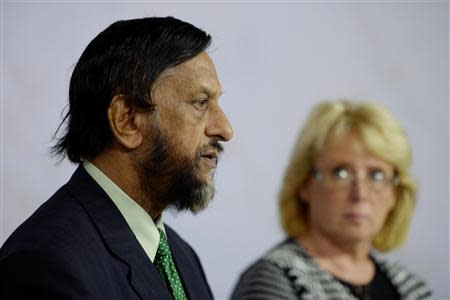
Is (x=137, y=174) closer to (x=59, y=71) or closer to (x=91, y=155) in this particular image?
(x=91, y=155)

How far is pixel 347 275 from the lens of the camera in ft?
4.98

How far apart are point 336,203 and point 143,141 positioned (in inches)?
17.0

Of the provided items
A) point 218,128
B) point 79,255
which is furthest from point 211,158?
point 79,255

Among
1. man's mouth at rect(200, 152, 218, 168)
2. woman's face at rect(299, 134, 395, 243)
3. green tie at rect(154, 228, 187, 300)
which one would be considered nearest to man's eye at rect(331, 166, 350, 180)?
woman's face at rect(299, 134, 395, 243)

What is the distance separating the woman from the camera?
1463mm

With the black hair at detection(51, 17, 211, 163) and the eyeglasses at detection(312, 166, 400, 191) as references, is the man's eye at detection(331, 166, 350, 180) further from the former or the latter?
the black hair at detection(51, 17, 211, 163)

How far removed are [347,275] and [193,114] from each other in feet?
1.55

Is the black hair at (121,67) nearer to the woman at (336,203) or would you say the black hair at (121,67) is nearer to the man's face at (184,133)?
the man's face at (184,133)

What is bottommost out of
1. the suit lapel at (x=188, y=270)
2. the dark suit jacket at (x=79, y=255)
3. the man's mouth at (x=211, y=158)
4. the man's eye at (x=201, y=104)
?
the suit lapel at (x=188, y=270)

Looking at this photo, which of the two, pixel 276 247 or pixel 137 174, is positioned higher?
pixel 137 174

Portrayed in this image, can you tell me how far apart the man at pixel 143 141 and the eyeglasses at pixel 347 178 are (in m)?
0.24

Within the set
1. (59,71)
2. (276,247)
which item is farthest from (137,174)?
(59,71)

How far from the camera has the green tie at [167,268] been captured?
1.55 meters

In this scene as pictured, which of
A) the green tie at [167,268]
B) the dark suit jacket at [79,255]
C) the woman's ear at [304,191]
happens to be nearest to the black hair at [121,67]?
the dark suit jacket at [79,255]
